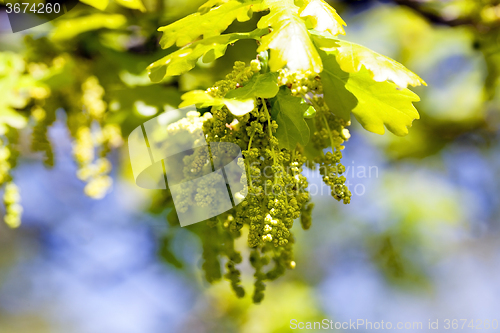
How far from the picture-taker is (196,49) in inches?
33.4

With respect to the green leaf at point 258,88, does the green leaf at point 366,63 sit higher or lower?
higher

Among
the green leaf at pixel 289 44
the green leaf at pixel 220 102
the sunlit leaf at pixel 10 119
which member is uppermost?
the green leaf at pixel 289 44

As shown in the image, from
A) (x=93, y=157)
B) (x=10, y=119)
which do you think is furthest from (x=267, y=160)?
(x=10, y=119)

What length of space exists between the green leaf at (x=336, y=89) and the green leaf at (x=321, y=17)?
0.13 m

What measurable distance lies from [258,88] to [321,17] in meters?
0.21

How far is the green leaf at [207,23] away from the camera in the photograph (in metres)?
0.88

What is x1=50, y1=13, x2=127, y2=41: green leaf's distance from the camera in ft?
4.38

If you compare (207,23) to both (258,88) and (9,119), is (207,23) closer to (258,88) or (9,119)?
(258,88)

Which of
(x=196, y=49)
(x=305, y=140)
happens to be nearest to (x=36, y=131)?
(x=196, y=49)

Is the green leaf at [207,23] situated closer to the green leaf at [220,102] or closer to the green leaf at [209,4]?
the green leaf at [209,4]

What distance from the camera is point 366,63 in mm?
769

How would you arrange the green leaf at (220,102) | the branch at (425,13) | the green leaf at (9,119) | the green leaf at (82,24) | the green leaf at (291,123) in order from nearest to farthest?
the green leaf at (220,102)
the green leaf at (291,123)
the green leaf at (9,119)
the green leaf at (82,24)
the branch at (425,13)

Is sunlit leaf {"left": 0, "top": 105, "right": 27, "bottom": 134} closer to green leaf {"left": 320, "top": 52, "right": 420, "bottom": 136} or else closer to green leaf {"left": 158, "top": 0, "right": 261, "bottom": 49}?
green leaf {"left": 158, "top": 0, "right": 261, "bottom": 49}

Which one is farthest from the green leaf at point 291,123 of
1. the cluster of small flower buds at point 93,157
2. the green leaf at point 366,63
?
the cluster of small flower buds at point 93,157
